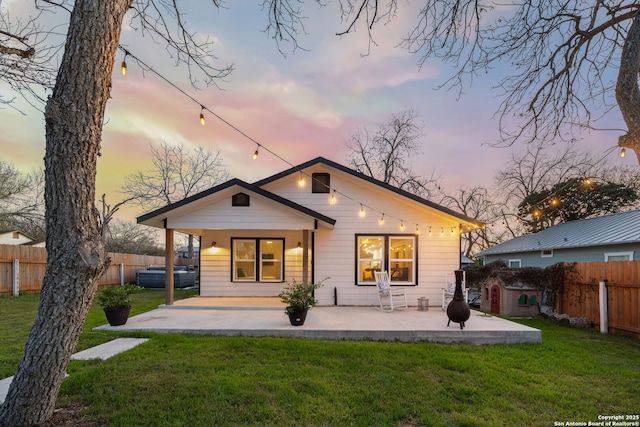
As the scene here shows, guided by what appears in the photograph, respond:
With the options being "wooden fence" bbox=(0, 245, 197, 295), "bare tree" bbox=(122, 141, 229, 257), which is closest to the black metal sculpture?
"wooden fence" bbox=(0, 245, 197, 295)

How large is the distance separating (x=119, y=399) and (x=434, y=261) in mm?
7492

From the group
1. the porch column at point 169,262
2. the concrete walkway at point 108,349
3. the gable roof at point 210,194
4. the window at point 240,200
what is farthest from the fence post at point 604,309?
the porch column at point 169,262

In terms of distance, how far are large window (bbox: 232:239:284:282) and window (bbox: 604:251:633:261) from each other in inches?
385

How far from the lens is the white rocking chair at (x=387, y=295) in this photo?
319 inches

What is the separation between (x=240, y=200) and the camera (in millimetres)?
7922

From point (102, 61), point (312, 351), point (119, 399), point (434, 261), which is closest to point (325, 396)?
point (312, 351)

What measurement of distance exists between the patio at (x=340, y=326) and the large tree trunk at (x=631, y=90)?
3877 mm

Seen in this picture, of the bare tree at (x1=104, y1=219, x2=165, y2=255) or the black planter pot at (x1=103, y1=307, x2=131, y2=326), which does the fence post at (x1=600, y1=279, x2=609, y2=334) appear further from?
the bare tree at (x1=104, y1=219, x2=165, y2=255)

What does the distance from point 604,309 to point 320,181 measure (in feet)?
22.8

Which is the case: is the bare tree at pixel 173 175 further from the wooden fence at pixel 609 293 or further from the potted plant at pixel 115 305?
the wooden fence at pixel 609 293

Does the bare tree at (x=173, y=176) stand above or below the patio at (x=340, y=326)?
above

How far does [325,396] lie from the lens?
11.0 feet

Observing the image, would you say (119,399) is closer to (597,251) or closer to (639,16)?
(639,16)

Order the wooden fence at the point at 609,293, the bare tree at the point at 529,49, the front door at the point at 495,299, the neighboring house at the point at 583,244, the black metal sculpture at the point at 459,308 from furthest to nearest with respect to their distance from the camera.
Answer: the neighboring house at the point at 583,244 < the front door at the point at 495,299 < the wooden fence at the point at 609,293 < the black metal sculpture at the point at 459,308 < the bare tree at the point at 529,49
